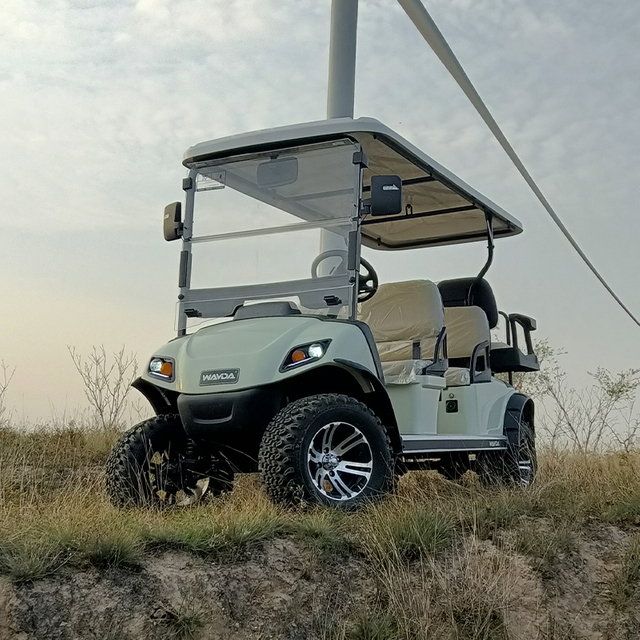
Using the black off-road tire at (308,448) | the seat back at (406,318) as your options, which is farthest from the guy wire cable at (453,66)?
the black off-road tire at (308,448)

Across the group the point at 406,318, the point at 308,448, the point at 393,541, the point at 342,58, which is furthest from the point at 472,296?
the point at 393,541

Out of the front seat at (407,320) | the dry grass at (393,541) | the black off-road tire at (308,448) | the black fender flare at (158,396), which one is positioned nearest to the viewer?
the dry grass at (393,541)

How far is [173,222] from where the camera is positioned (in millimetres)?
6129

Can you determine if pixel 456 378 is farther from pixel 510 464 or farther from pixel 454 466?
pixel 510 464

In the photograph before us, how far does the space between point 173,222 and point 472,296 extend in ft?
9.32

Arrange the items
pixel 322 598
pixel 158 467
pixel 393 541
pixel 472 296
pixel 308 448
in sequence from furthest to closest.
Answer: pixel 472 296 < pixel 158 467 < pixel 308 448 < pixel 393 541 < pixel 322 598

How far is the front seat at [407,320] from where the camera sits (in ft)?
22.2

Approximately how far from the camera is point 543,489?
19.9ft

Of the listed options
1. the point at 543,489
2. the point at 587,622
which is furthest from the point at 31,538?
the point at 543,489

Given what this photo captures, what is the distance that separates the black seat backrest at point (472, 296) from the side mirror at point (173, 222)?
271 cm

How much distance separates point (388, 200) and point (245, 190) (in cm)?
119

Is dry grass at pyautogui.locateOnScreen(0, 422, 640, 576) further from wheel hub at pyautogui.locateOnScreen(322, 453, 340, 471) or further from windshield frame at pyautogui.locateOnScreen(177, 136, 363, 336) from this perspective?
windshield frame at pyautogui.locateOnScreen(177, 136, 363, 336)

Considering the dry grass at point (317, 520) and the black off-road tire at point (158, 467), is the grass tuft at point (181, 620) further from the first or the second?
the black off-road tire at point (158, 467)

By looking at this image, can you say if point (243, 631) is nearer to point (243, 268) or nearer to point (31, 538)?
point (31, 538)
